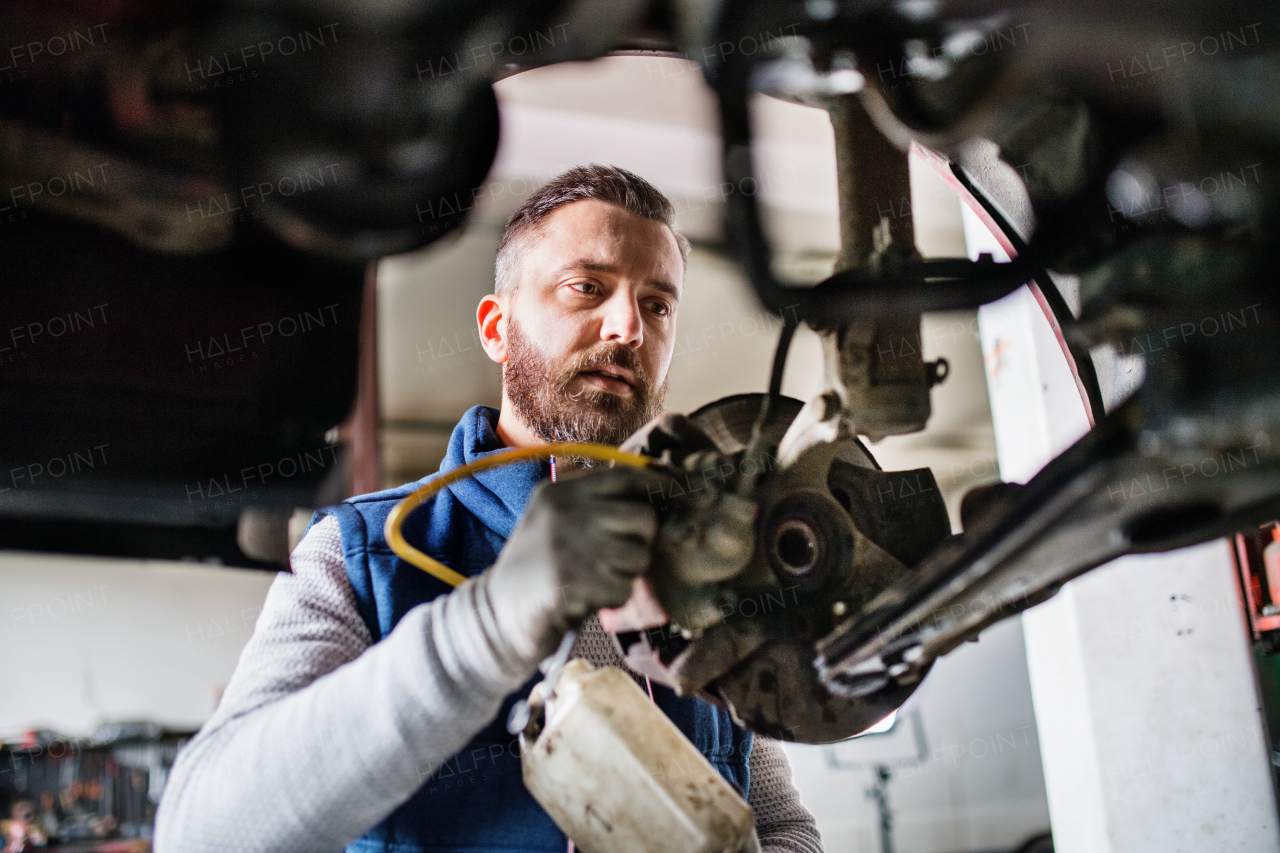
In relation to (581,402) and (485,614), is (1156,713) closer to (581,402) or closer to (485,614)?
(581,402)

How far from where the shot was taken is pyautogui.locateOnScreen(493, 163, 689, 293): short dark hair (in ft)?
3.26

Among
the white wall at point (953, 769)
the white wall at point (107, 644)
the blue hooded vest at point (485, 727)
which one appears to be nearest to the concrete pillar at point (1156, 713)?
the blue hooded vest at point (485, 727)

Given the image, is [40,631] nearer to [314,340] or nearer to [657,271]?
[314,340]

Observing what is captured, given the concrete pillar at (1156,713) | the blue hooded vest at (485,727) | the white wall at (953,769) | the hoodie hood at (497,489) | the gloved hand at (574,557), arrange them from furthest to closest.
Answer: the white wall at (953,769)
the concrete pillar at (1156,713)
the hoodie hood at (497,489)
the blue hooded vest at (485,727)
the gloved hand at (574,557)

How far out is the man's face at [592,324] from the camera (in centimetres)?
89

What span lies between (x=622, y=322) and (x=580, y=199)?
0.68 ft

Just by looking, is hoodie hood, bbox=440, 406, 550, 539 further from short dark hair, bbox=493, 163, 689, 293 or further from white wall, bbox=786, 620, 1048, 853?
white wall, bbox=786, 620, 1048, 853

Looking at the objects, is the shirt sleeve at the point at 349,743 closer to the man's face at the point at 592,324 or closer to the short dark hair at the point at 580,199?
the man's face at the point at 592,324

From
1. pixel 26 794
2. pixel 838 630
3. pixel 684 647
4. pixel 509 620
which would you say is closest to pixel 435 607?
pixel 509 620

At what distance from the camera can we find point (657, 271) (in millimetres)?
937

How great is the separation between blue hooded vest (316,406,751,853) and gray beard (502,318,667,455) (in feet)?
0.19

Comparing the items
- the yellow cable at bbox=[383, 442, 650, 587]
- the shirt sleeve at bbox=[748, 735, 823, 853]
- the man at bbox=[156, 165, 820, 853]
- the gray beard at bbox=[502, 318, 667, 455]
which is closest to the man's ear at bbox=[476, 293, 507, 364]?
the man at bbox=[156, 165, 820, 853]

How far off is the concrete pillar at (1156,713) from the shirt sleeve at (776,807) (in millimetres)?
670

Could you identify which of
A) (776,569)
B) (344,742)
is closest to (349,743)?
(344,742)
